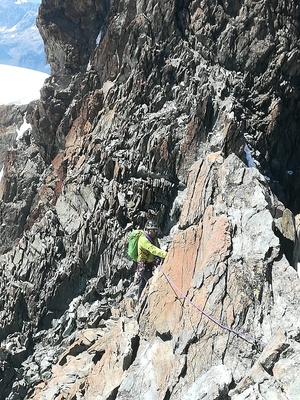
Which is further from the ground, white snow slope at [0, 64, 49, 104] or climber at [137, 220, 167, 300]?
white snow slope at [0, 64, 49, 104]

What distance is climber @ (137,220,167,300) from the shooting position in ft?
45.5

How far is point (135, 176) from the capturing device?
106 ft

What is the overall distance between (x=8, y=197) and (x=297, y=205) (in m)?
32.1

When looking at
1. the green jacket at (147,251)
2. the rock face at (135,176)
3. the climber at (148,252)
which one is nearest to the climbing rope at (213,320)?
the rock face at (135,176)

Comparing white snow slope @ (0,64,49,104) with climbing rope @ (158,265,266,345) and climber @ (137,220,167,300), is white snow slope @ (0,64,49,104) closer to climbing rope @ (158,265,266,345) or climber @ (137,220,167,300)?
climber @ (137,220,167,300)

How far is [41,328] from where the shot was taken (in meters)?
32.3

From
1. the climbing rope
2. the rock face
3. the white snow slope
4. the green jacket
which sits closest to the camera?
the climbing rope

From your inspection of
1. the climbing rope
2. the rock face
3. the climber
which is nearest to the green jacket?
the climber

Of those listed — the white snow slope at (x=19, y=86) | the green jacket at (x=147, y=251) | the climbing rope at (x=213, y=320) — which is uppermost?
the white snow slope at (x=19, y=86)

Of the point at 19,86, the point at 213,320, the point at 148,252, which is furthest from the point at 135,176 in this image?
the point at 19,86

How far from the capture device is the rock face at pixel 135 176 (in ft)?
45.9

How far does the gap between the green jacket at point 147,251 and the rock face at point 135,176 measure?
0.54m

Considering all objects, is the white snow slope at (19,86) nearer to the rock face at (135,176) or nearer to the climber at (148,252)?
the rock face at (135,176)

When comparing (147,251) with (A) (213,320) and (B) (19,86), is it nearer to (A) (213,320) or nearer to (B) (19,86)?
(A) (213,320)
